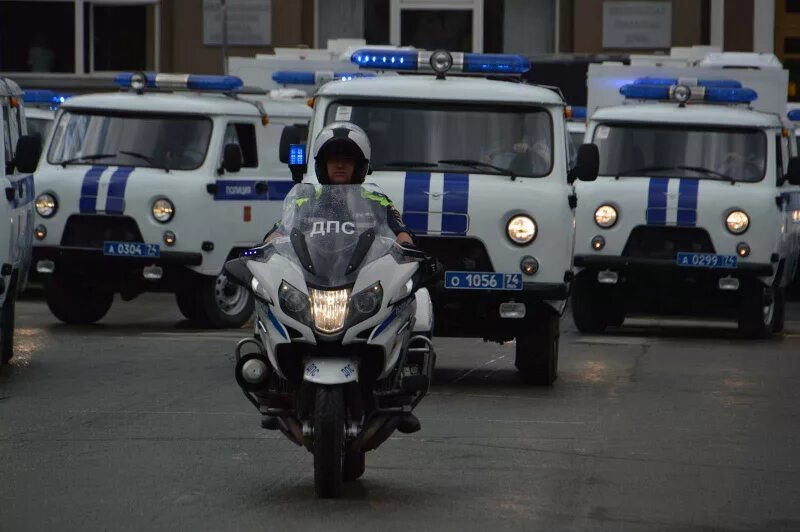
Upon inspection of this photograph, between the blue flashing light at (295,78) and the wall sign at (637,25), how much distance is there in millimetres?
13135

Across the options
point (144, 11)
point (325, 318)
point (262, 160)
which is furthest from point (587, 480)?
point (144, 11)

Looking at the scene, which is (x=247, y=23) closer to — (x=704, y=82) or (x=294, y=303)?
(x=704, y=82)

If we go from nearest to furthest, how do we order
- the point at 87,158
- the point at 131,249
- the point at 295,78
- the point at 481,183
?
1. the point at 481,183
2. the point at 131,249
3. the point at 87,158
4. the point at 295,78

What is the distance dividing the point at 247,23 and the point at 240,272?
26.1 metres

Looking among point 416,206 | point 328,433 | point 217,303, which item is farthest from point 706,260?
point 328,433

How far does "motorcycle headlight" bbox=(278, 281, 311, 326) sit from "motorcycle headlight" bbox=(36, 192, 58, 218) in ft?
31.6

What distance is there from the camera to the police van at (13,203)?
13406 mm

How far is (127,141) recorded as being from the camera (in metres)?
18.4

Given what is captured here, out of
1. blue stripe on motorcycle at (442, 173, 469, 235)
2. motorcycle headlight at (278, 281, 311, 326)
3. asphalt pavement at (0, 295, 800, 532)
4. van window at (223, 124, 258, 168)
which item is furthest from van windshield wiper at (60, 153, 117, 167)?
motorcycle headlight at (278, 281, 311, 326)

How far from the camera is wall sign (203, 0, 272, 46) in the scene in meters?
34.5

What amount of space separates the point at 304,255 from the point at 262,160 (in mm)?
10886

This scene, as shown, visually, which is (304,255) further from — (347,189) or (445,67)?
(445,67)

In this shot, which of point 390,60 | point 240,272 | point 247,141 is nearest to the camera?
point 240,272

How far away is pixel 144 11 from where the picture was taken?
35.3 meters
